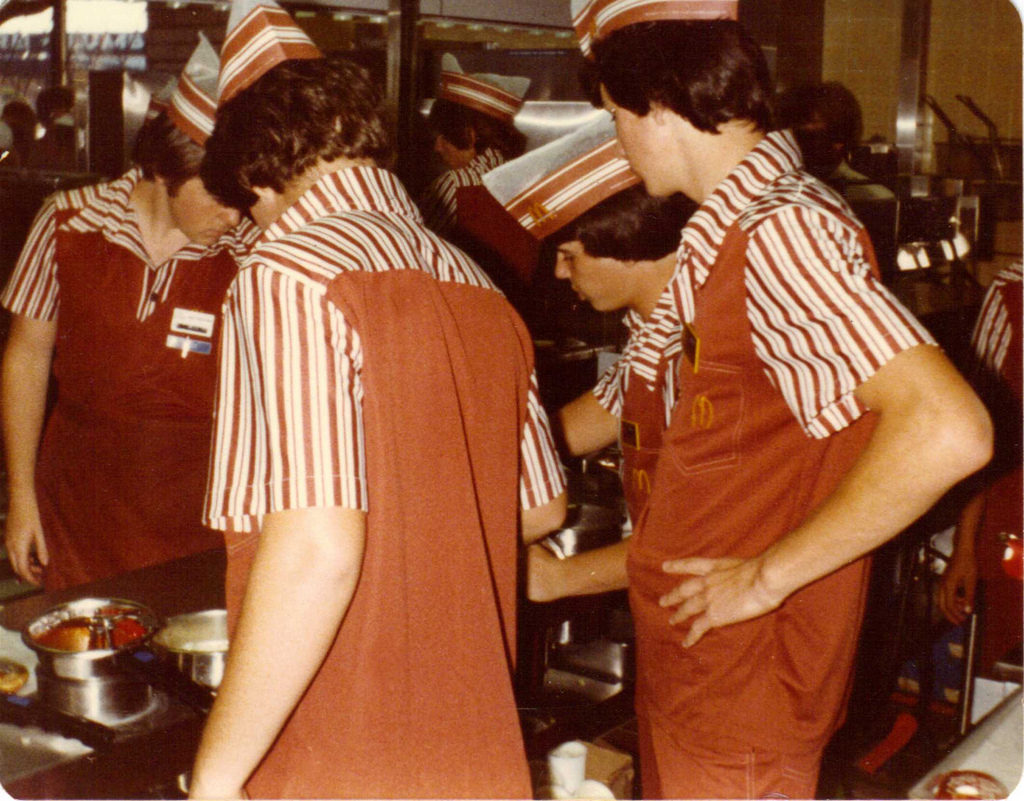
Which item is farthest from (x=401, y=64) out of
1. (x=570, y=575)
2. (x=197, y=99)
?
(x=570, y=575)

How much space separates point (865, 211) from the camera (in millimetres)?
3494

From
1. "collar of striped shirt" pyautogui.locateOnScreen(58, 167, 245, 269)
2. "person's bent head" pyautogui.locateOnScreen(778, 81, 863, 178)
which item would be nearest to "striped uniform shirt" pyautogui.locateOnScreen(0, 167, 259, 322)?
"collar of striped shirt" pyautogui.locateOnScreen(58, 167, 245, 269)

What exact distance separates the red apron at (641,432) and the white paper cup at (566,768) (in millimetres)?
365

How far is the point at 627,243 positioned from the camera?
1.74m

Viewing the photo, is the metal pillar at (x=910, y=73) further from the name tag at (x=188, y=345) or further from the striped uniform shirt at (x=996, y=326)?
the name tag at (x=188, y=345)

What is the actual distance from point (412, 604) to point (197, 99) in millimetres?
1282

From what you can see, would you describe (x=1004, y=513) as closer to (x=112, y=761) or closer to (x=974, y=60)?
(x=112, y=761)

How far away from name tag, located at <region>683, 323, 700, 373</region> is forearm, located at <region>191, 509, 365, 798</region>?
491 mm

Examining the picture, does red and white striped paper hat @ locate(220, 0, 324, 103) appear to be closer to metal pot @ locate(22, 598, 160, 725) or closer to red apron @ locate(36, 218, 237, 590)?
metal pot @ locate(22, 598, 160, 725)

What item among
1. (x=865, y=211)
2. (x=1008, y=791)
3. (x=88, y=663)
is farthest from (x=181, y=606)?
(x=865, y=211)

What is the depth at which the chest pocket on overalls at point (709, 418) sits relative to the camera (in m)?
1.25

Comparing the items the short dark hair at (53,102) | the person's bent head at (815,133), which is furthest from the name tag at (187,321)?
the short dark hair at (53,102)

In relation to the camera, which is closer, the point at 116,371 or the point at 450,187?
the point at 116,371

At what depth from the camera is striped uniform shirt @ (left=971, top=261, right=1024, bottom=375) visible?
2389mm
